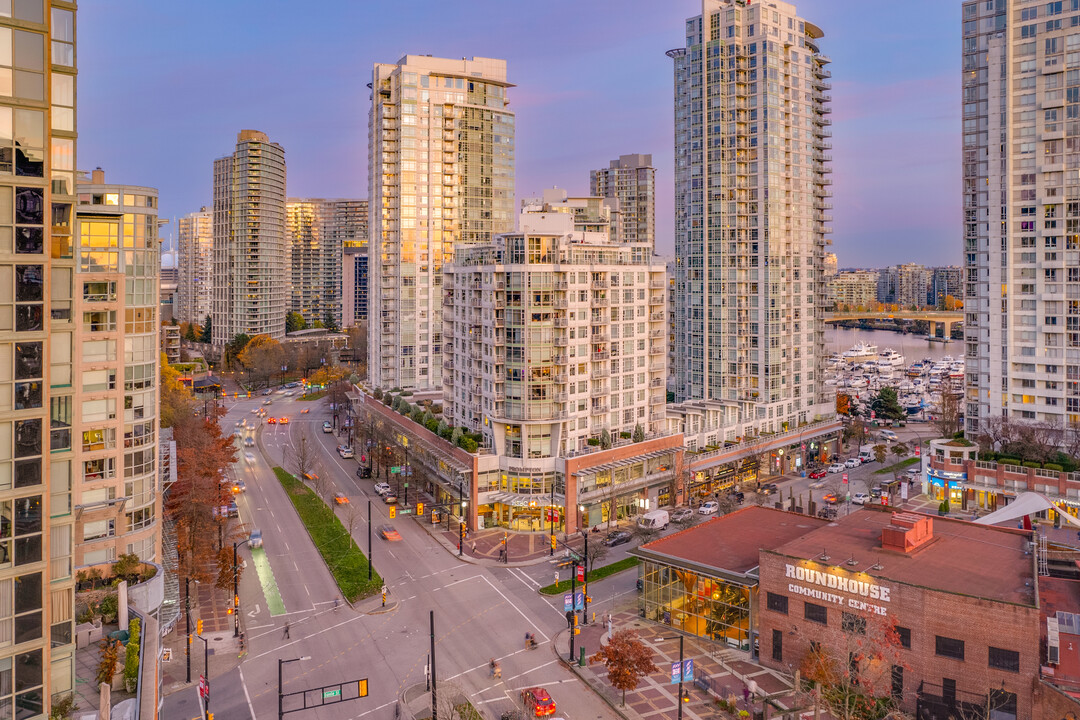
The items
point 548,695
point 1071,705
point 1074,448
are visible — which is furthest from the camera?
point 1074,448

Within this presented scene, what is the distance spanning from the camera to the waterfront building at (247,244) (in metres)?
184

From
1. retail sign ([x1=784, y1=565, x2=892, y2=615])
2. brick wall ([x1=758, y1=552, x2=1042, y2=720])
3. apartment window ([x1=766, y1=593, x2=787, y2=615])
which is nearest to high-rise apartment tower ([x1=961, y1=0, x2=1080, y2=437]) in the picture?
brick wall ([x1=758, y1=552, x2=1042, y2=720])

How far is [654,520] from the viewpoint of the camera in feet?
226

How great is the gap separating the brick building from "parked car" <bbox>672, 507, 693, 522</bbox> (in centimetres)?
1729

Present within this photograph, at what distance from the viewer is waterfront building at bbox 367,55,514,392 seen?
9931 centimetres

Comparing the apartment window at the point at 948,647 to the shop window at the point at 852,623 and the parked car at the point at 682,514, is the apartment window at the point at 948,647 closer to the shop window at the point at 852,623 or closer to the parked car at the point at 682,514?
the shop window at the point at 852,623

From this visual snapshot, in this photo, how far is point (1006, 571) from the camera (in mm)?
42781

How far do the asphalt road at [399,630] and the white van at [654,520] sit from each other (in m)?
5.30

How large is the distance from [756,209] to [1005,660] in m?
66.1

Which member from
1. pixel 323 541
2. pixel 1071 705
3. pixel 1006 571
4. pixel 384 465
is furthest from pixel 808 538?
pixel 384 465

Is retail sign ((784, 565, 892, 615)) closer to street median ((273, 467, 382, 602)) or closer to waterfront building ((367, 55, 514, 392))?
street median ((273, 467, 382, 602))

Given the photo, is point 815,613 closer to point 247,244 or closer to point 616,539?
point 616,539

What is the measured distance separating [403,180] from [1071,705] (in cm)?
8579

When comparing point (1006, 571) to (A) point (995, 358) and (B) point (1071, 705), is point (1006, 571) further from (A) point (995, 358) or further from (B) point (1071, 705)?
(A) point (995, 358)
